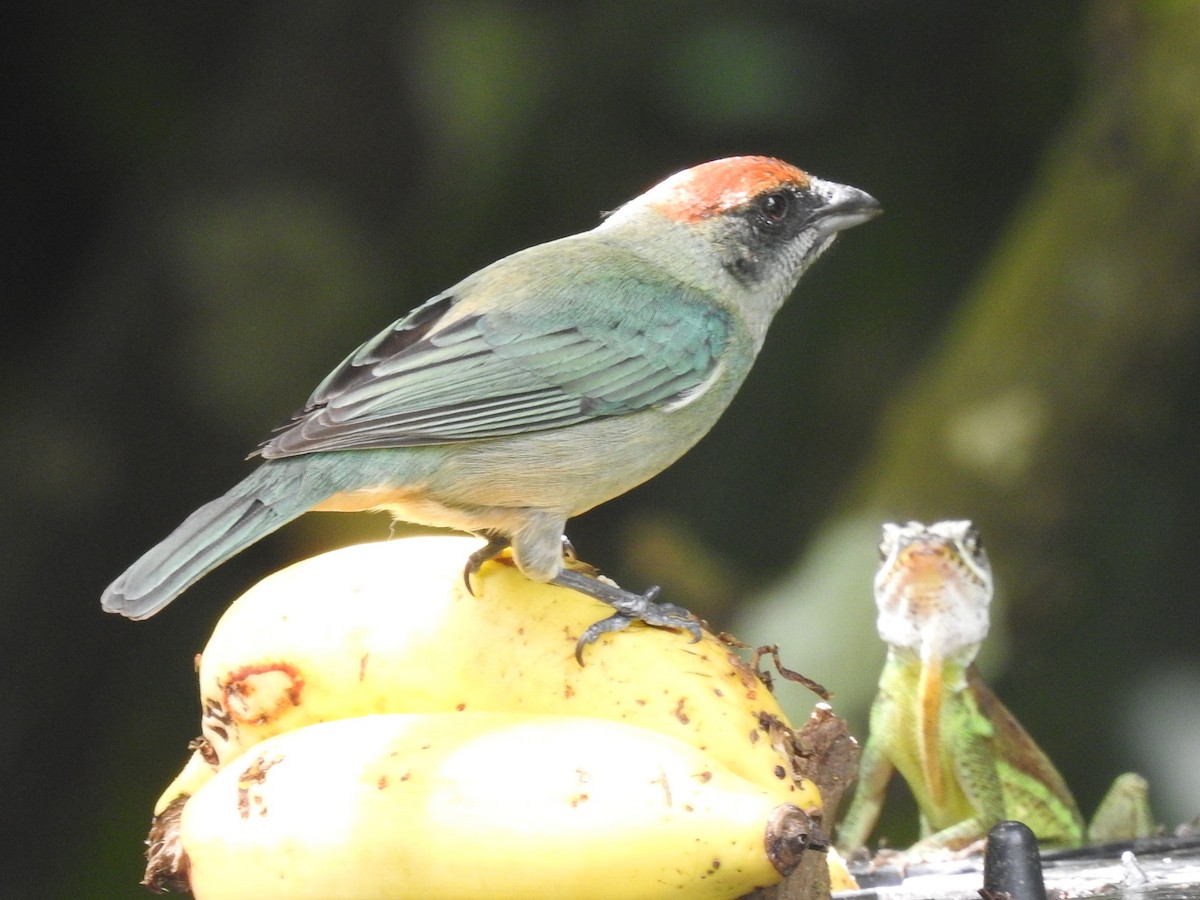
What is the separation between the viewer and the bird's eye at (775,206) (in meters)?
3.41

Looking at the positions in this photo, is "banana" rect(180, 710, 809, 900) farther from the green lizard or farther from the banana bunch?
the green lizard

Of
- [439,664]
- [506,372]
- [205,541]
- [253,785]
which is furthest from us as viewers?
[506,372]

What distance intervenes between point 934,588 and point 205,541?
2093mm

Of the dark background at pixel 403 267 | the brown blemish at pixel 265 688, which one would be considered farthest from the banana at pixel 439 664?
the dark background at pixel 403 267

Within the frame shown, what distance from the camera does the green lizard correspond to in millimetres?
3838

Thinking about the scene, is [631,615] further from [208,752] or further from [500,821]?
[208,752]

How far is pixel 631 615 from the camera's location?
7.57ft

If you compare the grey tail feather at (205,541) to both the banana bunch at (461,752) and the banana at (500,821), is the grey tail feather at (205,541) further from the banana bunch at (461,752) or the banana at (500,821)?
the banana at (500,821)

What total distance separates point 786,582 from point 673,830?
118 inches

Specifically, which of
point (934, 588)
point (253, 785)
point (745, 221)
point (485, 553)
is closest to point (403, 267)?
point (745, 221)

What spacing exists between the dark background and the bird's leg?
1982 mm

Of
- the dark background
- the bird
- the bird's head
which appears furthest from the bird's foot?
the dark background

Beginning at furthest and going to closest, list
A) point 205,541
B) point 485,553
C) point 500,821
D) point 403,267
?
point 403,267 → point 485,553 → point 205,541 → point 500,821

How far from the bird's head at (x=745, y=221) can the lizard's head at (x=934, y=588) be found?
29.7 inches
